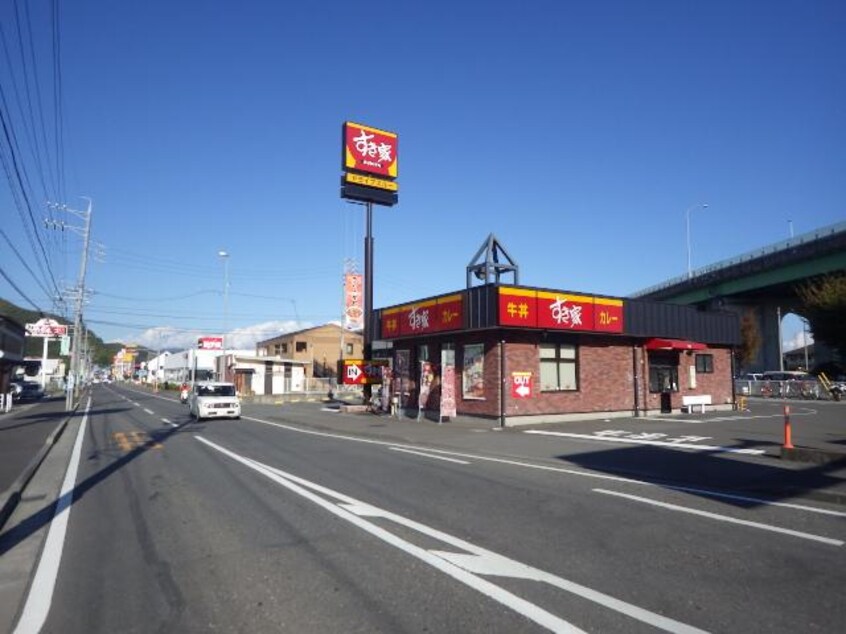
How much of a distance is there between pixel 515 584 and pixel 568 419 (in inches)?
744

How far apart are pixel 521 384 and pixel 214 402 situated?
43.4 ft

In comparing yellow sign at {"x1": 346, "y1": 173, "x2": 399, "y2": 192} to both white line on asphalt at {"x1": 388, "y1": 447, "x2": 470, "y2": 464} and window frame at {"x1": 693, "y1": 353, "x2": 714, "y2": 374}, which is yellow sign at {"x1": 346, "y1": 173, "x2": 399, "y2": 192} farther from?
white line on asphalt at {"x1": 388, "y1": 447, "x2": 470, "y2": 464}

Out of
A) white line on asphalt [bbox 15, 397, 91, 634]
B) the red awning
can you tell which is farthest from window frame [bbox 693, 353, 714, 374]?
A: white line on asphalt [bbox 15, 397, 91, 634]

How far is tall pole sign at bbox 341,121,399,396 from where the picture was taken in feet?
104

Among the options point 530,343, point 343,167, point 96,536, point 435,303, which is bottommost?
point 96,536

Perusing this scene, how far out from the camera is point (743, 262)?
201 ft

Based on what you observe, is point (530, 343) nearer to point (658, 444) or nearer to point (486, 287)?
point (486, 287)

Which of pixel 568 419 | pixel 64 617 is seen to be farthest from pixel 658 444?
pixel 64 617

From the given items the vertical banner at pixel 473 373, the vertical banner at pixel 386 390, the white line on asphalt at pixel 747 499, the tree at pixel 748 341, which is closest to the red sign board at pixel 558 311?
the vertical banner at pixel 473 373

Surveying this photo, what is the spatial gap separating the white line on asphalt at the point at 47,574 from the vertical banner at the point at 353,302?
25961 mm

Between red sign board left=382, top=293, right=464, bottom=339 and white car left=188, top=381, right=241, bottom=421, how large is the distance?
24.4ft

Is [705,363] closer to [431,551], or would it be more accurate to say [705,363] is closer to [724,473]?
[724,473]

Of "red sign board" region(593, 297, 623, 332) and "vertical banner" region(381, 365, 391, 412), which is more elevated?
"red sign board" region(593, 297, 623, 332)

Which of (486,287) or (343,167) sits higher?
(343,167)
